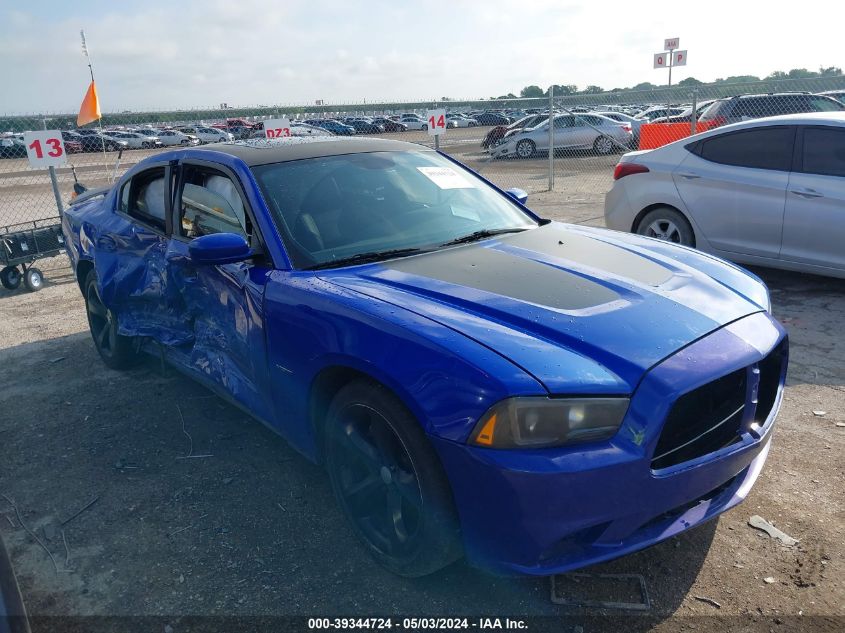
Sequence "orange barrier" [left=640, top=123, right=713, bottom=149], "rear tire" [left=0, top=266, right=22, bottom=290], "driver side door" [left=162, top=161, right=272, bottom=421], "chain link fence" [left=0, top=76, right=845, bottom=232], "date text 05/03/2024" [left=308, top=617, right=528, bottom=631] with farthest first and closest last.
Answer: "orange barrier" [left=640, top=123, right=713, bottom=149]
"chain link fence" [left=0, top=76, right=845, bottom=232]
"rear tire" [left=0, top=266, right=22, bottom=290]
"driver side door" [left=162, top=161, right=272, bottom=421]
"date text 05/03/2024" [left=308, top=617, right=528, bottom=631]

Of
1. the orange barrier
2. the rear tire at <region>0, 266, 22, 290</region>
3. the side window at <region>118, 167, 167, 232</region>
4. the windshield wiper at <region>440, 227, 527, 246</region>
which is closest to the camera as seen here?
the windshield wiper at <region>440, 227, 527, 246</region>

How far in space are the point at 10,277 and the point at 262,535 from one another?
6384 millimetres

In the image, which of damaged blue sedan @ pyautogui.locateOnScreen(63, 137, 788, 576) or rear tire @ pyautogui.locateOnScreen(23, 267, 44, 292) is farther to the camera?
rear tire @ pyautogui.locateOnScreen(23, 267, 44, 292)

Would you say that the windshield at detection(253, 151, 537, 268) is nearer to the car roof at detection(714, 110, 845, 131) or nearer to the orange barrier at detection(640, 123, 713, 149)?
the car roof at detection(714, 110, 845, 131)

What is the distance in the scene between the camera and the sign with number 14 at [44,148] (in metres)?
8.68

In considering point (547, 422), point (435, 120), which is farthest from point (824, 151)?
point (435, 120)

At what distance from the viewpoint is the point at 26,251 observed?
24.9 feet

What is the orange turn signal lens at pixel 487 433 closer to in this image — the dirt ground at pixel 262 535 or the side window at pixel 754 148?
the dirt ground at pixel 262 535

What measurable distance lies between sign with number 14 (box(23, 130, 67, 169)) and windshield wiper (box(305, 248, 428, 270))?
726cm

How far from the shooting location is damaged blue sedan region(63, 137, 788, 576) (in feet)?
7.07

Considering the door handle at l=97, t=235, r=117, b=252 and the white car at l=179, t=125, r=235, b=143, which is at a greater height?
the white car at l=179, t=125, r=235, b=143

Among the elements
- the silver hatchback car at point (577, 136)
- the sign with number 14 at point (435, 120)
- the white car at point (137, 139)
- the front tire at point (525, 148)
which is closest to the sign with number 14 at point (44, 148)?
the sign with number 14 at point (435, 120)

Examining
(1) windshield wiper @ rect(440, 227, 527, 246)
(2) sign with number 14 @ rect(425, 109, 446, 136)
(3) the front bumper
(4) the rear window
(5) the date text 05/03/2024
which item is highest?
(2) sign with number 14 @ rect(425, 109, 446, 136)

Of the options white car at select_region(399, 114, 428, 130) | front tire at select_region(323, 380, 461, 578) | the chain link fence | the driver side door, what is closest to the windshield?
the driver side door
